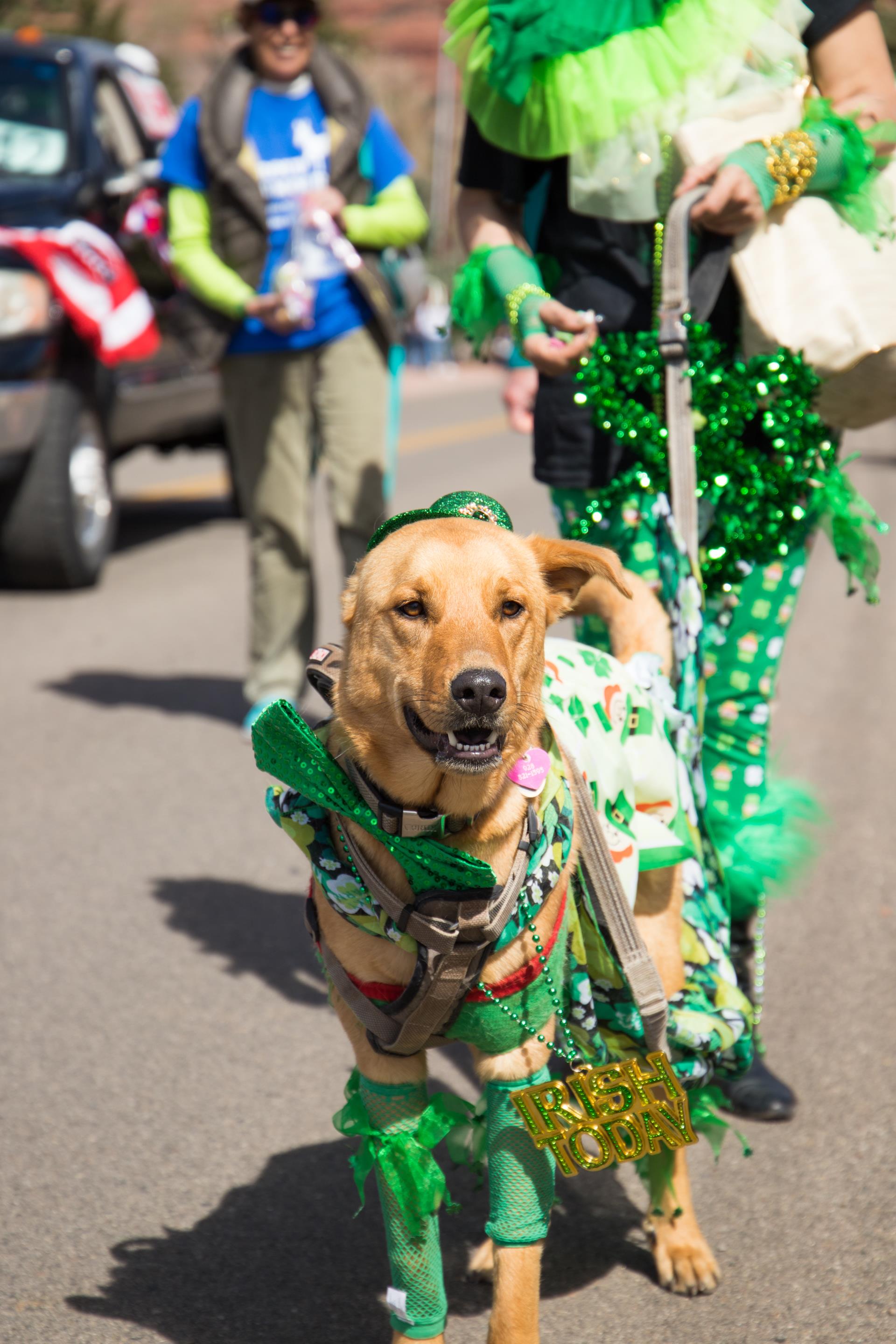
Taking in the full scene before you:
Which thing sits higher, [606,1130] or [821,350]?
[821,350]

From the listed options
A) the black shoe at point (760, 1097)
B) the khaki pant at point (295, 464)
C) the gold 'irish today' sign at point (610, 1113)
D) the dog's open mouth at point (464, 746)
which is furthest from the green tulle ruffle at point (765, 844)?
the khaki pant at point (295, 464)

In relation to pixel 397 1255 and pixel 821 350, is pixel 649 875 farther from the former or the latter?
pixel 821 350

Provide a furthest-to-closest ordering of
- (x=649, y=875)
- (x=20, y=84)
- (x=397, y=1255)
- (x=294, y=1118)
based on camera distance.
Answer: (x=20, y=84) < (x=294, y=1118) < (x=649, y=875) < (x=397, y=1255)

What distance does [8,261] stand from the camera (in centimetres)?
757

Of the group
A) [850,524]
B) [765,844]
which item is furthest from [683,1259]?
[850,524]

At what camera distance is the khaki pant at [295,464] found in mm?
5457

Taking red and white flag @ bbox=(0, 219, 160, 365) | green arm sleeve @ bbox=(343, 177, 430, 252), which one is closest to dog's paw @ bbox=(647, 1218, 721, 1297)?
green arm sleeve @ bbox=(343, 177, 430, 252)

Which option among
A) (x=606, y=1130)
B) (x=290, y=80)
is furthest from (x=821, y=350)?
(x=290, y=80)

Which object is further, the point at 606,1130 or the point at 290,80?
the point at 290,80

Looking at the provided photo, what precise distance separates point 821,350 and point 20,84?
22.5 ft

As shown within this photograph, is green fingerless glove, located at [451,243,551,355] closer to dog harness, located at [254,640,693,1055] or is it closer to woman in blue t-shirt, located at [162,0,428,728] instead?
dog harness, located at [254,640,693,1055]

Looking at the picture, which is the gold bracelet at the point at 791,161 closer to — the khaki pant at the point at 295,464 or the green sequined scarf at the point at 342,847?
the green sequined scarf at the point at 342,847

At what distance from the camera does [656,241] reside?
294 cm

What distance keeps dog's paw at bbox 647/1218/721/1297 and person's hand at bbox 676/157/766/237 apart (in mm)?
1819
